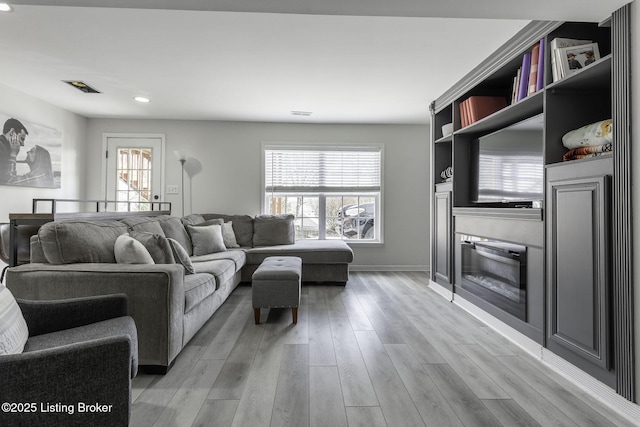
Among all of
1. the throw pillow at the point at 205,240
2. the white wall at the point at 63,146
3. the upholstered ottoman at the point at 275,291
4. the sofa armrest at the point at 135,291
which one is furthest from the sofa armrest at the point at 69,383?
the white wall at the point at 63,146

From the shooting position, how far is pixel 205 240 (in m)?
4.21

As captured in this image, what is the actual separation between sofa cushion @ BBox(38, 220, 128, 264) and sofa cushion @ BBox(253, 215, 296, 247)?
102 inches

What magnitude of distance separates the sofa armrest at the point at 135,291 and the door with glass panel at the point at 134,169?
11.4 feet

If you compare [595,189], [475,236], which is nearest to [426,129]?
[475,236]

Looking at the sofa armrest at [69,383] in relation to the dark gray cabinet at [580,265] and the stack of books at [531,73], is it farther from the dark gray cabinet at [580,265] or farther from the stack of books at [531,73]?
the stack of books at [531,73]

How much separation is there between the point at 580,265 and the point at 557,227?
279mm

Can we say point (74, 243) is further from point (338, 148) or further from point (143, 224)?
point (338, 148)

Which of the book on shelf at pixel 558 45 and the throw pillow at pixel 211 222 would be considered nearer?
the book on shelf at pixel 558 45

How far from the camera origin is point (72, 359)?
1074 millimetres

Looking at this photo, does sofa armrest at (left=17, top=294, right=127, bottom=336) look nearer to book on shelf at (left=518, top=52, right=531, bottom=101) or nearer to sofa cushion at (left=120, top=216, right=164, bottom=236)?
sofa cushion at (left=120, top=216, right=164, bottom=236)

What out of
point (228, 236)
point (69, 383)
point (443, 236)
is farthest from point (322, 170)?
point (69, 383)

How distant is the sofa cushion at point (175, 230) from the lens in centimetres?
371

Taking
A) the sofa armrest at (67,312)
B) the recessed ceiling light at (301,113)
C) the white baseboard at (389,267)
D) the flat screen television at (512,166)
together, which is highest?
the recessed ceiling light at (301,113)

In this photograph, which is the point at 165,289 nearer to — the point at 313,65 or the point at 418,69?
the point at 313,65
